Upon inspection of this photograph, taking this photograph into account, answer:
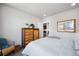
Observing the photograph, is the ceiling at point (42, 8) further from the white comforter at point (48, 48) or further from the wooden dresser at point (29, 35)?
the white comforter at point (48, 48)

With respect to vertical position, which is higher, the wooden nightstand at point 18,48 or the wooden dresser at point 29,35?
the wooden dresser at point 29,35

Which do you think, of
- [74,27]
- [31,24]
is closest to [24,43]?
[31,24]

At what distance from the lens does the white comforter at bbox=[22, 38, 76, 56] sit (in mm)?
1379

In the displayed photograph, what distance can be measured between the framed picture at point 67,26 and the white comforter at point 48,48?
0.58 feet

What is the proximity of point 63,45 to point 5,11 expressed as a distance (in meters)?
0.95

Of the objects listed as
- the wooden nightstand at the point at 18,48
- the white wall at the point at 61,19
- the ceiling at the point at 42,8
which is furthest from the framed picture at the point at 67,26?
the wooden nightstand at the point at 18,48

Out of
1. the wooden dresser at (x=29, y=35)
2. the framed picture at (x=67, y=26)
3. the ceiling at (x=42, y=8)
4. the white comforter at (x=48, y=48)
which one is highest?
the ceiling at (x=42, y=8)

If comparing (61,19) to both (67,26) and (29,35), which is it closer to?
(67,26)

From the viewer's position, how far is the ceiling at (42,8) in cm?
133

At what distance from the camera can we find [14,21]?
143 cm

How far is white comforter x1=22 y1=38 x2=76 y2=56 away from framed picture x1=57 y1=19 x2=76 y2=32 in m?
0.18

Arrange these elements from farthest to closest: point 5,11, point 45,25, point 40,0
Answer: point 45,25 < point 5,11 < point 40,0

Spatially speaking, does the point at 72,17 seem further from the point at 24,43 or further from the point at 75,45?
the point at 24,43

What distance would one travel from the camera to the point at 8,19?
4.62ft
